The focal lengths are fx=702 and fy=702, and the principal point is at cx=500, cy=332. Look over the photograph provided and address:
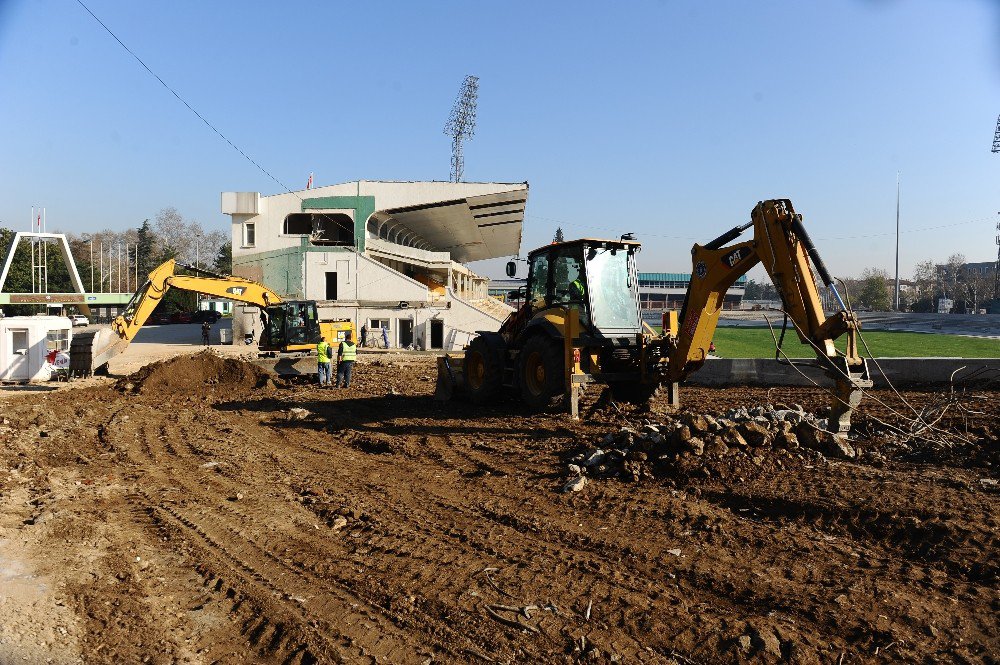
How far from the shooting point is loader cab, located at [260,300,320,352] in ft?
70.9

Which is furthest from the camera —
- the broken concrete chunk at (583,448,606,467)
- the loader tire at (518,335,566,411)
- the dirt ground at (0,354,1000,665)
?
the loader tire at (518,335,566,411)

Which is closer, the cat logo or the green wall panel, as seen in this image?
the cat logo

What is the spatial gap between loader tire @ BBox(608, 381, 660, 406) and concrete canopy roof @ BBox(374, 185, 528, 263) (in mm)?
31624

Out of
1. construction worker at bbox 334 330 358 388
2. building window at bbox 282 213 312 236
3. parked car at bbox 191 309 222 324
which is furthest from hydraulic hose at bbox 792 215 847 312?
parked car at bbox 191 309 222 324

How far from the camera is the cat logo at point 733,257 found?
9141mm

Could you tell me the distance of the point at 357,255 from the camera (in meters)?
40.8

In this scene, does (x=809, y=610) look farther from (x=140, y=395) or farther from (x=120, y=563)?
(x=140, y=395)

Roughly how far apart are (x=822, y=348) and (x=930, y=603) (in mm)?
3916

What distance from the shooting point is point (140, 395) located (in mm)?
17062

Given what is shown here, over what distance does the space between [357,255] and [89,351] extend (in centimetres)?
2131

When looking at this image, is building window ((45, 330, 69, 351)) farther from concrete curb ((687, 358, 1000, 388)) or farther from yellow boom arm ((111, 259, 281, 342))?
concrete curb ((687, 358, 1000, 388))

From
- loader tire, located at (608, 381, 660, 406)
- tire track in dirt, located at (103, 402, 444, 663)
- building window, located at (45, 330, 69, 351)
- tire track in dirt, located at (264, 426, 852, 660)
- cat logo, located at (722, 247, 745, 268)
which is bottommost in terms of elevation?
tire track in dirt, located at (103, 402, 444, 663)

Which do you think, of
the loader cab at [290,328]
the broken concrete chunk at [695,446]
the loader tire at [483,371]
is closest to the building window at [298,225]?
the loader cab at [290,328]

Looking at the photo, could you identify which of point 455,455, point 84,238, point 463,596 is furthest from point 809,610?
point 84,238
